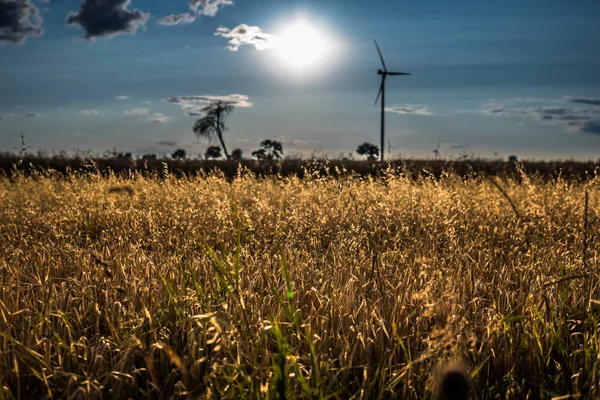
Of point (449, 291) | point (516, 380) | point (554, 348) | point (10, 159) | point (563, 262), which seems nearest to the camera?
point (516, 380)

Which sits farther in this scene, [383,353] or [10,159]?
[10,159]

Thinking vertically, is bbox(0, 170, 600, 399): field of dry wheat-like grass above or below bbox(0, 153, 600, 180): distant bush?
below

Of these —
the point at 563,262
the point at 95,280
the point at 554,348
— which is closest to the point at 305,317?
the point at 554,348

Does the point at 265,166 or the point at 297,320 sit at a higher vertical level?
the point at 265,166

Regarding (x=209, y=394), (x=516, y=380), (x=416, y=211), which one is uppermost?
(x=416, y=211)

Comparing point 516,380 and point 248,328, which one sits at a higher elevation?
point 248,328

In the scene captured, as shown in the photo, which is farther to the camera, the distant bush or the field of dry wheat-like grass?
the distant bush

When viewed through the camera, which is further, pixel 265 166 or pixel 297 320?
pixel 265 166

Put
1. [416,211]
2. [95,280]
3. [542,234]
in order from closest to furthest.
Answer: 1. [95,280]
2. [542,234]
3. [416,211]

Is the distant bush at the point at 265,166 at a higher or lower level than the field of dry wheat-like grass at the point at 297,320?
higher

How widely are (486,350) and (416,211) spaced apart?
11.9 feet

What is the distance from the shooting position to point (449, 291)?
11.1ft

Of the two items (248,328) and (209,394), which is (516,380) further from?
(209,394)

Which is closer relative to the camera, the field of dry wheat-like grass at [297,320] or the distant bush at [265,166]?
the field of dry wheat-like grass at [297,320]
